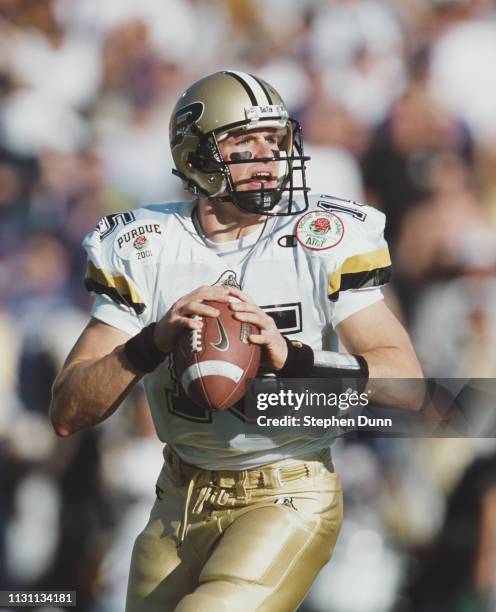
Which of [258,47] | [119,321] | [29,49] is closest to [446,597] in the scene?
[119,321]

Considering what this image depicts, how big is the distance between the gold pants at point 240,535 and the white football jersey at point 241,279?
6 cm

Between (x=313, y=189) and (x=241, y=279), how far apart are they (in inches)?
76.7

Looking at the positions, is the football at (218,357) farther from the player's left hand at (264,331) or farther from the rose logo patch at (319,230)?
the rose logo patch at (319,230)

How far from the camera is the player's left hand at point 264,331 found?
2258 mm

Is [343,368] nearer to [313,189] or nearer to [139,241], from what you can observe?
[139,241]

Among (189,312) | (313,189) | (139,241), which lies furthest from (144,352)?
(313,189)

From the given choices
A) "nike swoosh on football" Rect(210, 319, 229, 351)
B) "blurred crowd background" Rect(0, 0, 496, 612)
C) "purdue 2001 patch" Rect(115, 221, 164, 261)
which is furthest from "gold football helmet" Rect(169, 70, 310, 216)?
"blurred crowd background" Rect(0, 0, 496, 612)

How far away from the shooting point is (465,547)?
156 inches

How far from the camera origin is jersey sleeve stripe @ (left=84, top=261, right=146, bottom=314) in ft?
8.51

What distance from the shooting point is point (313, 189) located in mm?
4438

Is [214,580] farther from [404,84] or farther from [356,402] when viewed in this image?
[404,84]

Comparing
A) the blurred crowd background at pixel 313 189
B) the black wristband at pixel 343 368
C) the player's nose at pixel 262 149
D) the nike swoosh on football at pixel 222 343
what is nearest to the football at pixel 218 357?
the nike swoosh on football at pixel 222 343

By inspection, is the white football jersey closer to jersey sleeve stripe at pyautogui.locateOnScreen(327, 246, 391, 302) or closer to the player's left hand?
jersey sleeve stripe at pyautogui.locateOnScreen(327, 246, 391, 302)

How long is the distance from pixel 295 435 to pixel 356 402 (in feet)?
0.56
